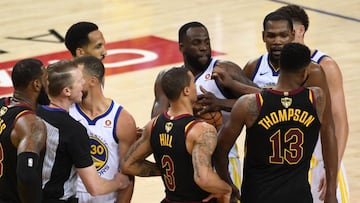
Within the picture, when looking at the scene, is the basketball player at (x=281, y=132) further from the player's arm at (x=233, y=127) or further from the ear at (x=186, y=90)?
the ear at (x=186, y=90)

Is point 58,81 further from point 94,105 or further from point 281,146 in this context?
point 281,146

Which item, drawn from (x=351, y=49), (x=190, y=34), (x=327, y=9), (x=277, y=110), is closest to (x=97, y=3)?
(x=327, y=9)

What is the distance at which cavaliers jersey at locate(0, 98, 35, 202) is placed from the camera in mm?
6148

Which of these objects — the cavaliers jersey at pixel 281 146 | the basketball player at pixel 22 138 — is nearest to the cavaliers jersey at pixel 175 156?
the cavaliers jersey at pixel 281 146

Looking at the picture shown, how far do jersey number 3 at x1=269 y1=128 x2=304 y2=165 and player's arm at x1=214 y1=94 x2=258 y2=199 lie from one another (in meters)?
0.19

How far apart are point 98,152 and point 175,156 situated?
709 millimetres

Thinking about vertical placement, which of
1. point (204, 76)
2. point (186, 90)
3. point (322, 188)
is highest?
point (186, 90)

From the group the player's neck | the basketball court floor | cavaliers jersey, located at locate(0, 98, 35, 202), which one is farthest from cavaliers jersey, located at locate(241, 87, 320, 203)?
the basketball court floor

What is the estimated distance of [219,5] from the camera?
50.0ft

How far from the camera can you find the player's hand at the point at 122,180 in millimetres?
6537

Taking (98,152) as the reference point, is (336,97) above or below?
above

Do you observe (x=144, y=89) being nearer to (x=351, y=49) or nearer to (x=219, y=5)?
(x=351, y=49)

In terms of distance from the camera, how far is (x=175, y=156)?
6117mm

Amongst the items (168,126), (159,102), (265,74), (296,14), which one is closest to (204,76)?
(159,102)
